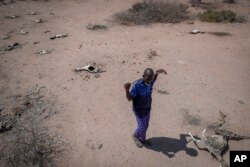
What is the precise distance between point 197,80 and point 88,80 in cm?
308

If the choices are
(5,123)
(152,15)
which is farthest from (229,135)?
(152,15)

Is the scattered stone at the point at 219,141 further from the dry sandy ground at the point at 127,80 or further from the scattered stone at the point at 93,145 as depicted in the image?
the scattered stone at the point at 93,145

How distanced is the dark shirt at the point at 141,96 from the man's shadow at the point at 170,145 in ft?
2.99

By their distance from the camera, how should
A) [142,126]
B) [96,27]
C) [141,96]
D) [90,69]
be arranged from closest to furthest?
1. [141,96]
2. [142,126]
3. [90,69]
4. [96,27]

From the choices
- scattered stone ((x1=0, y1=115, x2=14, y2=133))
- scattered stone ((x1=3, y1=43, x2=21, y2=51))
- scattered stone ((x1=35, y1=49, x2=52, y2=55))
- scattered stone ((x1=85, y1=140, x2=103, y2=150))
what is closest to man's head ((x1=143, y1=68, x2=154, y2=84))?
scattered stone ((x1=85, y1=140, x2=103, y2=150))

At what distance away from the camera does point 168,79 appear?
7266 millimetres

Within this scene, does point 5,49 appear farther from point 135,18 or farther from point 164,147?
point 164,147

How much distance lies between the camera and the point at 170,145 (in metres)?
5.11

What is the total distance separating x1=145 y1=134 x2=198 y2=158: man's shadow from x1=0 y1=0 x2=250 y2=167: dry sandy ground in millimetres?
20

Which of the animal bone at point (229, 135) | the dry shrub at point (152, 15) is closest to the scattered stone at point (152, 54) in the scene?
the dry shrub at point (152, 15)

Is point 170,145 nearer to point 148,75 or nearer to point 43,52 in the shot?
point 148,75

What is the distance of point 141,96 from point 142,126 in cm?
79

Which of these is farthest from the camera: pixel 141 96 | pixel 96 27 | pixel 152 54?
pixel 96 27

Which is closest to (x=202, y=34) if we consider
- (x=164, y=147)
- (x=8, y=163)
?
(x=164, y=147)
